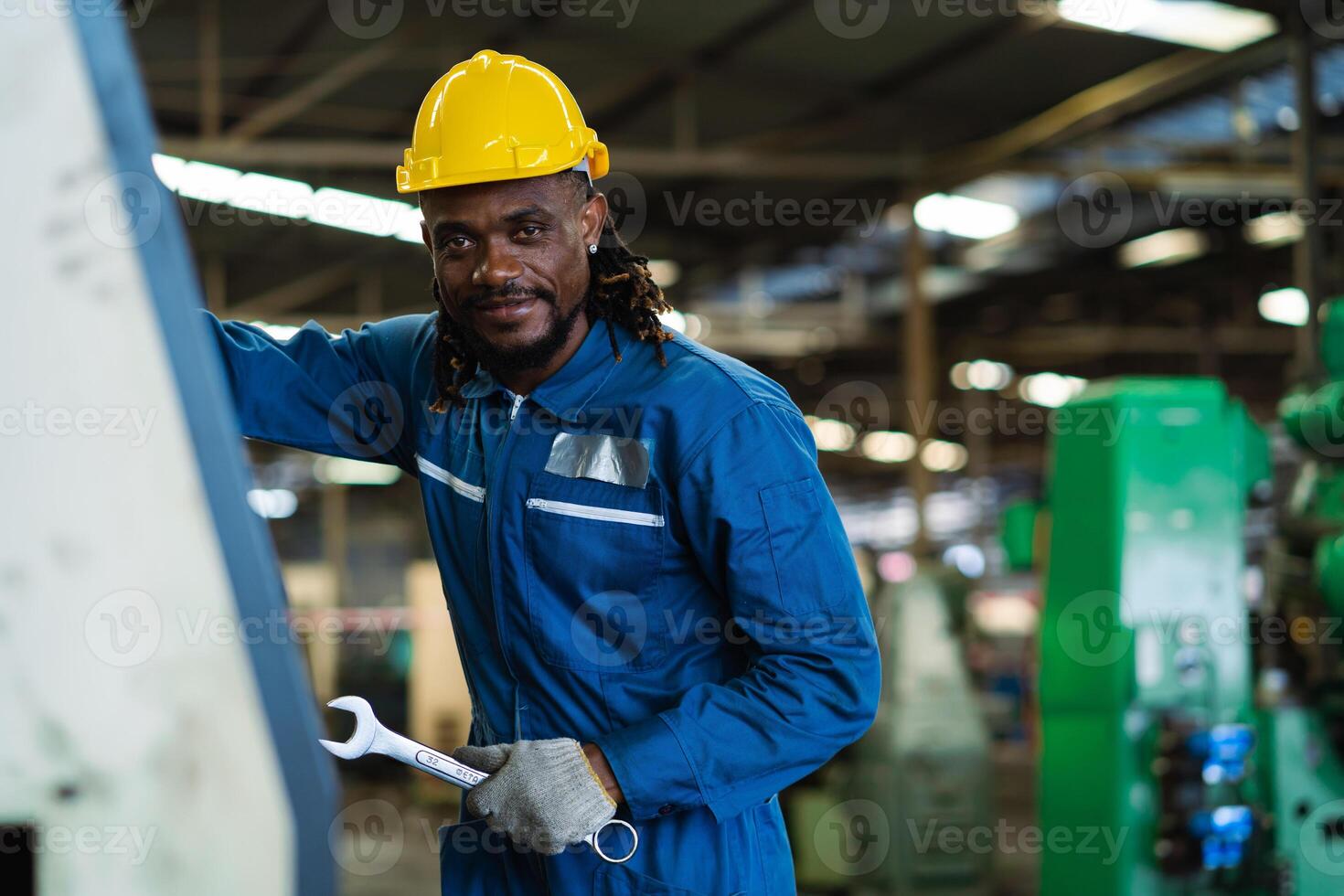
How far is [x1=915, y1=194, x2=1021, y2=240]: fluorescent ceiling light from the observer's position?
10.1 meters

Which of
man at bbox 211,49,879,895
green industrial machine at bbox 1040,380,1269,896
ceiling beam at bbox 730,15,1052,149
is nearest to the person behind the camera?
man at bbox 211,49,879,895

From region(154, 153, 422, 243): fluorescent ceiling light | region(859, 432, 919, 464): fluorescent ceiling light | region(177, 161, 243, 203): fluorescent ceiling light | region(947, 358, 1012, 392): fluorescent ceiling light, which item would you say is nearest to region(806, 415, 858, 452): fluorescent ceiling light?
region(859, 432, 919, 464): fluorescent ceiling light

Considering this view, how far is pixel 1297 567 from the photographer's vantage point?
14.2 feet

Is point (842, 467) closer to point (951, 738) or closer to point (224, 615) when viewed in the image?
point (951, 738)

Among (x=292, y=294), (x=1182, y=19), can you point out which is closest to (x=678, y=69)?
(x=1182, y=19)

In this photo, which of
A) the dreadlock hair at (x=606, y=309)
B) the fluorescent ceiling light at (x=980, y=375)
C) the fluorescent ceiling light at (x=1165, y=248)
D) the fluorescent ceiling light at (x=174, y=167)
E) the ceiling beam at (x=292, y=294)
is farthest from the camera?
the fluorescent ceiling light at (x=980, y=375)

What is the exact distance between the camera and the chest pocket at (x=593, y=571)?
1.68 metres

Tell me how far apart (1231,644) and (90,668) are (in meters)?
3.71

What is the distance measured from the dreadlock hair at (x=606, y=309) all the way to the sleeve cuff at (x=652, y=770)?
20.9 inches

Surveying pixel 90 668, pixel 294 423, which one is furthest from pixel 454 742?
pixel 90 668

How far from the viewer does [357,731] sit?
152 centimetres

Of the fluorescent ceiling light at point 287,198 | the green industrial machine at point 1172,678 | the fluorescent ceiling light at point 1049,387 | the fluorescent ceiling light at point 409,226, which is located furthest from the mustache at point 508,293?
the fluorescent ceiling light at point 1049,387

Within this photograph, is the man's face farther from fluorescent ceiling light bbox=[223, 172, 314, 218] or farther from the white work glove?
fluorescent ceiling light bbox=[223, 172, 314, 218]

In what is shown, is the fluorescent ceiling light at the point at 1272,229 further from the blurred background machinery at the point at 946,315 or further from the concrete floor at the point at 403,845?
the concrete floor at the point at 403,845
